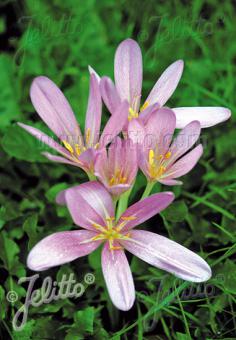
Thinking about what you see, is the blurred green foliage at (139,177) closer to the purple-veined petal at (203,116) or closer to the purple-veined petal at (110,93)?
the purple-veined petal at (203,116)

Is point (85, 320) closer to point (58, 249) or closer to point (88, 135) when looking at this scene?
point (58, 249)

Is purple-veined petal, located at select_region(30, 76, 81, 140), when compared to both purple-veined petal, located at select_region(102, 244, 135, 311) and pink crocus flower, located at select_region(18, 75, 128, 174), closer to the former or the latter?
pink crocus flower, located at select_region(18, 75, 128, 174)

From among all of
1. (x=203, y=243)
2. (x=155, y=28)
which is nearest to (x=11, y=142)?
(x=203, y=243)

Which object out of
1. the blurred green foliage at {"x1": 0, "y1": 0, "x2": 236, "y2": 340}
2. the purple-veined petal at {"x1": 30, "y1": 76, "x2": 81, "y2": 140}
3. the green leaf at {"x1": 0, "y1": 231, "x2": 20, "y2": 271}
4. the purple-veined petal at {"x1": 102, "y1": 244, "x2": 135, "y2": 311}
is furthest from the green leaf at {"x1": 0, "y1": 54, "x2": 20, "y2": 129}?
the purple-veined petal at {"x1": 102, "y1": 244, "x2": 135, "y2": 311}

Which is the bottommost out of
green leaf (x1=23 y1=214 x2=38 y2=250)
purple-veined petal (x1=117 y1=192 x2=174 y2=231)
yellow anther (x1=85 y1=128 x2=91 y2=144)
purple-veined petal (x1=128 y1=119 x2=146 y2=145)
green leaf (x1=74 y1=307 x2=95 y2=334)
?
green leaf (x1=74 y1=307 x2=95 y2=334)

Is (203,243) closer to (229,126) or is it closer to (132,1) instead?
(229,126)

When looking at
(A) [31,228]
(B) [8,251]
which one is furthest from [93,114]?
(B) [8,251]
